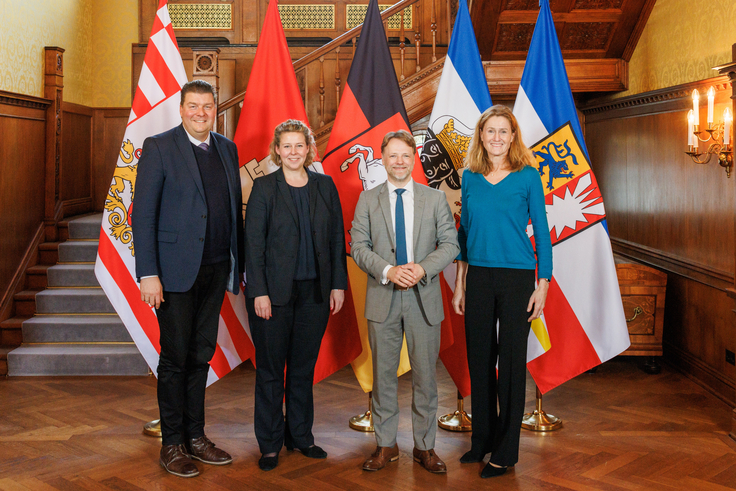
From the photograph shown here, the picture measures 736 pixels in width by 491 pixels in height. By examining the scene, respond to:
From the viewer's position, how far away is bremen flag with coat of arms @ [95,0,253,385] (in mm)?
3201

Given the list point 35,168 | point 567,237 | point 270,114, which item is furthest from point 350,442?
point 35,168

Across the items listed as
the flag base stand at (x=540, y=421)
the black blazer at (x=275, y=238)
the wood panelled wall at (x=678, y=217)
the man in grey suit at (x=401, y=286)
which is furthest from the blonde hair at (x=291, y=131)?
the wood panelled wall at (x=678, y=217)

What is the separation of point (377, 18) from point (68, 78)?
3.97 m

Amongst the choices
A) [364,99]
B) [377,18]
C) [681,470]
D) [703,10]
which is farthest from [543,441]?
[703,10]

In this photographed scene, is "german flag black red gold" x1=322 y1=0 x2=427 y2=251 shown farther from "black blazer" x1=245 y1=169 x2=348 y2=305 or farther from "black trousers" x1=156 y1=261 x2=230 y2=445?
"black trousers" x1=156 y1=261 x2=230 y2=445

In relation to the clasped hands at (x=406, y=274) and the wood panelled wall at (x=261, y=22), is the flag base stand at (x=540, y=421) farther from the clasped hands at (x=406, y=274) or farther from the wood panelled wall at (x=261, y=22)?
the wood panelled wall at (x=261, y=22)

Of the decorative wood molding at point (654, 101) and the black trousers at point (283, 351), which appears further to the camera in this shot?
the decorative wood molding at point (654, 101)

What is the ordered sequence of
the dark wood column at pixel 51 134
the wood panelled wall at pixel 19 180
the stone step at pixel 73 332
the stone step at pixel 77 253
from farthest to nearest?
the dark wood column at pixel 51 134
the stone step at pixel 77 253
the wood panelled wall at pixel 19 180
the stone step at pixel 73 332

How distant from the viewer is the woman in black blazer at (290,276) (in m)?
2.62

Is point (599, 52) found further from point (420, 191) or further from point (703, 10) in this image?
point (420, 191)

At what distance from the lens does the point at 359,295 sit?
10.6 feet

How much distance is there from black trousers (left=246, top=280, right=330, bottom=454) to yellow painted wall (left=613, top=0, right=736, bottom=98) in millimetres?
2914

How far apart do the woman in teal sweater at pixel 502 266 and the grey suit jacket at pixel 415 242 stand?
0.41ft

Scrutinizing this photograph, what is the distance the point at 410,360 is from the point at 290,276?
0.64m
